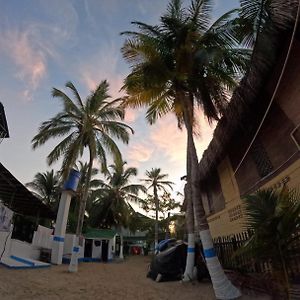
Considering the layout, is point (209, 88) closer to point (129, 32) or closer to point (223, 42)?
point (223, 42)

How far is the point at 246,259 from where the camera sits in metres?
6.75

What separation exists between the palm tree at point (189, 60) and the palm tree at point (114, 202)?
1059 inches

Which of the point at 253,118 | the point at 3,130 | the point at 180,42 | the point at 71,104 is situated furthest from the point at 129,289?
the point at 71,104

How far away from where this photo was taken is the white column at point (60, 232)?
1758 centimetres

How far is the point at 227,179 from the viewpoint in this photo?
467 inches

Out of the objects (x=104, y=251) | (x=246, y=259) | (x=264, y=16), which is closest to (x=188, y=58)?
(x=264, y=16)

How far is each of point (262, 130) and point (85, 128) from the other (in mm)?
12845

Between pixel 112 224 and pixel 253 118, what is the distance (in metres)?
32.2

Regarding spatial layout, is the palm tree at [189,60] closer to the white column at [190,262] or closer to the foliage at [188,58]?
the foliage at [188,58]

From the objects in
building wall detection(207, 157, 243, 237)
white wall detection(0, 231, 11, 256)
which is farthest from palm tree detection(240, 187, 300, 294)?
white wall detection(0, 231, 11, 256)

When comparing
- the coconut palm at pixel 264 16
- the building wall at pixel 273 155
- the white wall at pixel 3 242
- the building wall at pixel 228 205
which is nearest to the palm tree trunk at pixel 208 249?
the building wall at pixel 273 155

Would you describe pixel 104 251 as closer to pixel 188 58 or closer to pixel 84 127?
pixel 84 127

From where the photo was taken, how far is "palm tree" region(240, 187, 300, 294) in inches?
155

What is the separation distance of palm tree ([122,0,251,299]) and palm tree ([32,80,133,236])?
8.61 metres
